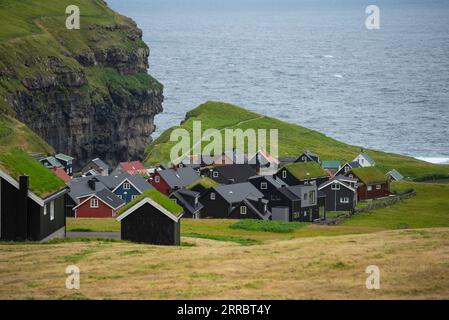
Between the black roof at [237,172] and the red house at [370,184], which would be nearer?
the black roof at [237,172]

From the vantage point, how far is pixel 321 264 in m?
46.5

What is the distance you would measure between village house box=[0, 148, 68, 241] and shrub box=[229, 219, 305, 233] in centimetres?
2879

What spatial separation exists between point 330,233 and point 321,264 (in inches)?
1478

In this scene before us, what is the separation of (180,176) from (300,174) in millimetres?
12545

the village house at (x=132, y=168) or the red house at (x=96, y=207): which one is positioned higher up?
the village house at (x=132, y=168)

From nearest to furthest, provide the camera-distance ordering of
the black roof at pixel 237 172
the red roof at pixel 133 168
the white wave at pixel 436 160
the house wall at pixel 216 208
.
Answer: the house wall at pixel 216 208
the black roof at pixel 237 172
the red roof at pixel 133 168
the white wave at pixel 436 160

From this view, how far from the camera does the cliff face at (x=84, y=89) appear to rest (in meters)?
148

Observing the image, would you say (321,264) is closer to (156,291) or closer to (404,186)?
(156,291)

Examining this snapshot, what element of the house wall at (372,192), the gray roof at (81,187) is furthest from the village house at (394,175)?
the gray roof at (81,187)

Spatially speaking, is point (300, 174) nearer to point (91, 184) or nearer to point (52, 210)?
point (91, 184)

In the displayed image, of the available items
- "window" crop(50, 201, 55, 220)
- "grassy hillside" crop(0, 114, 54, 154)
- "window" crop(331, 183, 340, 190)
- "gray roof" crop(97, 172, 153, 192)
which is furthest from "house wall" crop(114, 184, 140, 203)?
"window" crop(50, 201, 55, 220)

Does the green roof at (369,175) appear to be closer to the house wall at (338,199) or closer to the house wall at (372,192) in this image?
the house wall at (372,192)

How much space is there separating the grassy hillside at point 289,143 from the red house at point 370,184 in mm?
22858

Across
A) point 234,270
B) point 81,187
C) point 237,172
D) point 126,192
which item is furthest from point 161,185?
point 234,270
